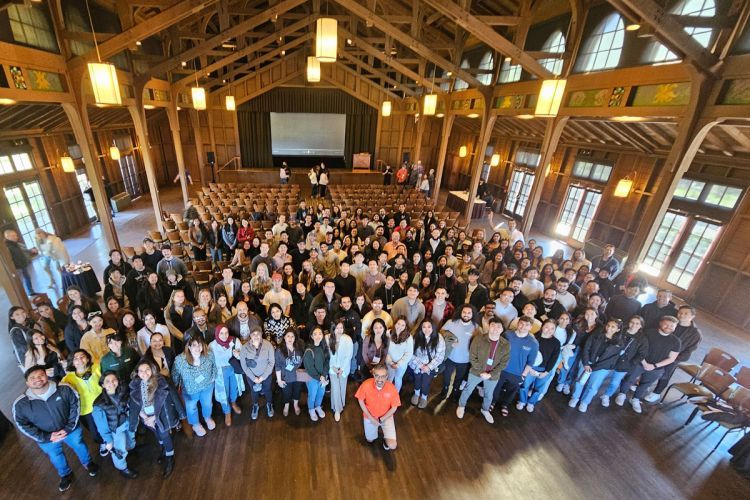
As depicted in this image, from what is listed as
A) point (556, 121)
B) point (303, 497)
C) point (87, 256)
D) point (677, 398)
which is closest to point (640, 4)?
point (556, 121)

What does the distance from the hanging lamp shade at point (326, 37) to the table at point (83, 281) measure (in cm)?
569

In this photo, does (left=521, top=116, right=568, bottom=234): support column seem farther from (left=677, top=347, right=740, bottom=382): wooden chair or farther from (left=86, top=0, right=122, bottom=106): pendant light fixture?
(left=86, top=0, right=122, bottom=106): pendant light fixture

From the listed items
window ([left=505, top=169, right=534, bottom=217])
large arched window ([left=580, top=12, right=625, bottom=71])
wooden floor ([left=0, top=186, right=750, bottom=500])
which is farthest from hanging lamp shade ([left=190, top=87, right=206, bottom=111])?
window ([left=505, top=169, right=534, bottom=217])

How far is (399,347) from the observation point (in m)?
4.22

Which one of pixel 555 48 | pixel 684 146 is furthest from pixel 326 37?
pixel 555 48

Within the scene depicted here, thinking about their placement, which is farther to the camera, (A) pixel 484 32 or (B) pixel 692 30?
(A) pixel 484 32

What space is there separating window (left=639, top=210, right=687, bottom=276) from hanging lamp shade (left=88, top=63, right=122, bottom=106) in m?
12.0

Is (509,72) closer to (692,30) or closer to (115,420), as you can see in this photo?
(692,30)

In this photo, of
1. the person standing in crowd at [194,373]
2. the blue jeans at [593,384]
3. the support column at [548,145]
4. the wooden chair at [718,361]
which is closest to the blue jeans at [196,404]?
the person standing in crowd at [194,373]

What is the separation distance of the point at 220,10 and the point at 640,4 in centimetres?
1019

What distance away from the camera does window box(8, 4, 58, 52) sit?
Result: 19.3ft

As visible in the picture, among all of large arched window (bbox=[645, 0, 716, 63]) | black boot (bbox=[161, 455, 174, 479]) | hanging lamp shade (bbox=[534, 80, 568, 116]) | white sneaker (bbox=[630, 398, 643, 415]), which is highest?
large arched window (bbox=[645, 0, 716, 63])

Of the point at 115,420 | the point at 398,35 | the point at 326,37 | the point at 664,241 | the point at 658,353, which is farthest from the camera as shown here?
the point at 398,35

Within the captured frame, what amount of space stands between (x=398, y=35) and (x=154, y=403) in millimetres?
10211
